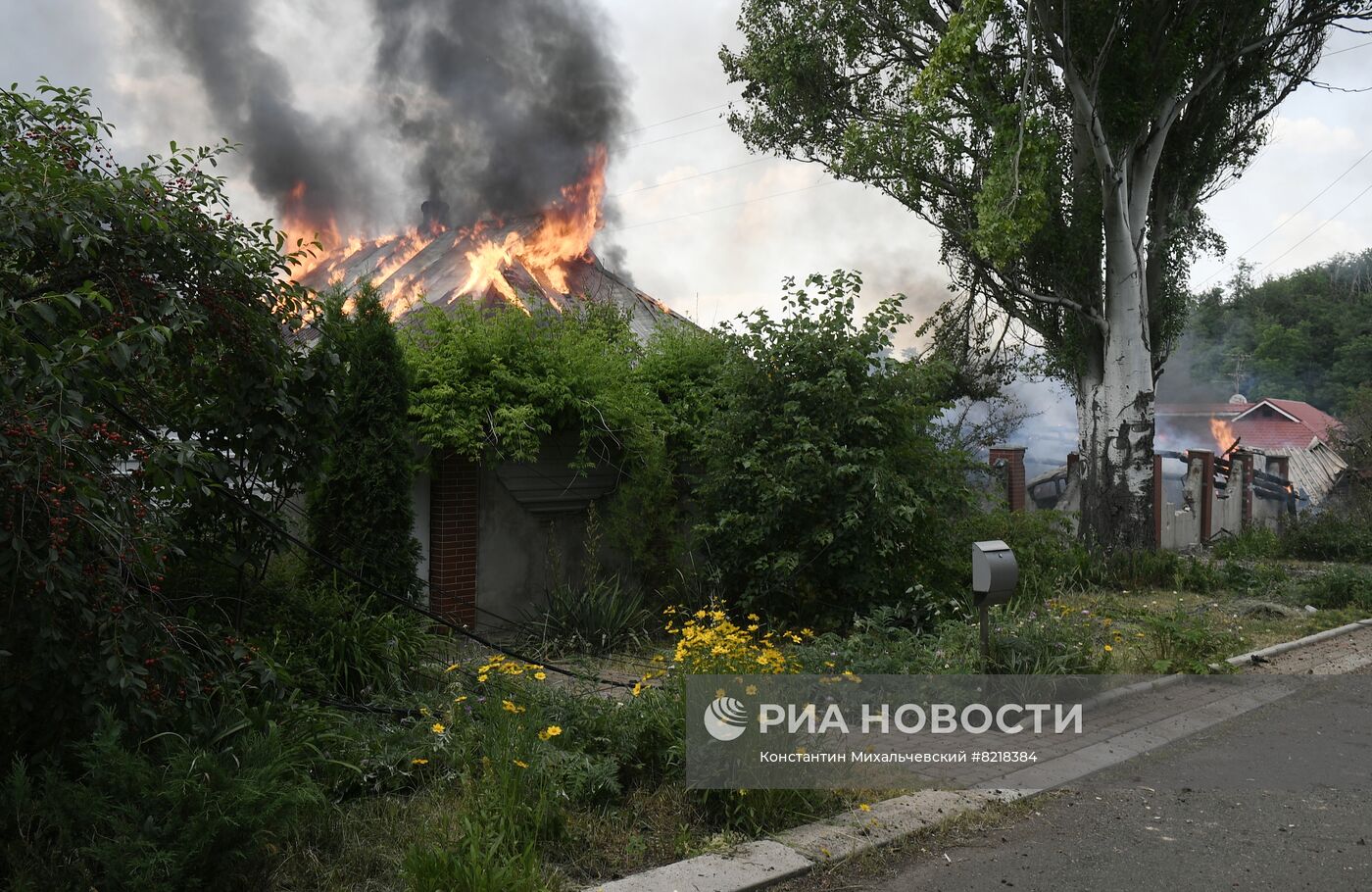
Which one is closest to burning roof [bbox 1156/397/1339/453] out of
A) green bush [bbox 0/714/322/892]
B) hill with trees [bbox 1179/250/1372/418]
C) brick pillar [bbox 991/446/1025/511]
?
hill with trees [bbox 1179/250/1372/418]

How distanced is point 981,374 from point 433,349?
16603 mm

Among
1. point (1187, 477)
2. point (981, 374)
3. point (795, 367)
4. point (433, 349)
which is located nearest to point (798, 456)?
point (795, 367)

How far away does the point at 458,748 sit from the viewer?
511 cm

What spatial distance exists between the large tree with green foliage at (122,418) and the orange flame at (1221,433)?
57330 mm

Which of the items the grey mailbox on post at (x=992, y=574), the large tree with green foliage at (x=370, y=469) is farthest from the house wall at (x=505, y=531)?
the grey mailbox on post at (x=992, y=574)

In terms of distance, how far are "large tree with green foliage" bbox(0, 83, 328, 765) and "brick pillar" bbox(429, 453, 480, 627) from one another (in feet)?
9.31

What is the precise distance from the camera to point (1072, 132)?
17.1 metres

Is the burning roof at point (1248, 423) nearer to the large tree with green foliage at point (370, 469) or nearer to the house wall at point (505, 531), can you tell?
the house wall at point (505, 531)

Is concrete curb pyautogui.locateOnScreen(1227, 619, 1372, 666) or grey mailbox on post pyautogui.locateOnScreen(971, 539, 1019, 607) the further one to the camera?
concrete curb pyautogui.locateOnScreen(1227, 619, 1372, 666)

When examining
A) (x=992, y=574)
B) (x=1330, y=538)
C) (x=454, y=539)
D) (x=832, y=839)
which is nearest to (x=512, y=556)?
(x=454, y=539)

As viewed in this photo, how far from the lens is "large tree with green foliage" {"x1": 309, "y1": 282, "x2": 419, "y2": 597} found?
8.02 meters

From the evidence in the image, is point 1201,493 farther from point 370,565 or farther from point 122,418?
point 122,418

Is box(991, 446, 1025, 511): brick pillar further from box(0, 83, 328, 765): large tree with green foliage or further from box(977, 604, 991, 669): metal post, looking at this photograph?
box(0, 83, 328, 765): large tree with green foliage

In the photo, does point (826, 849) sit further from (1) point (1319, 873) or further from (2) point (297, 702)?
(2) point (297, 702)
